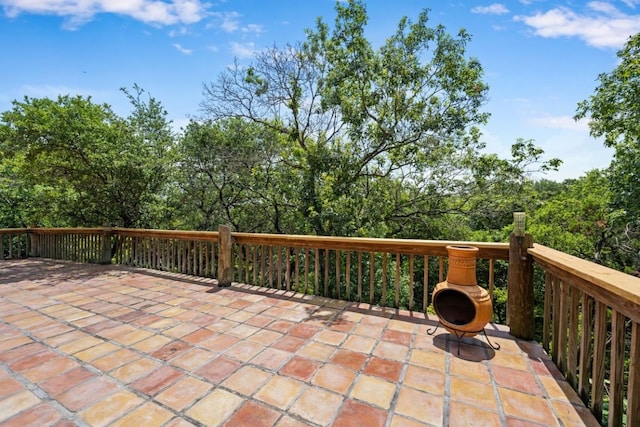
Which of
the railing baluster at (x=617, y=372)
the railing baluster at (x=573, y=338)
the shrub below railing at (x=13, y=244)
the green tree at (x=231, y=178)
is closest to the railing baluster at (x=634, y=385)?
the railing baluster at (x=617, y=372)

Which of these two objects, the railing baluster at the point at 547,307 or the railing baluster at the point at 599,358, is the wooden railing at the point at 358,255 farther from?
the railing baluster at the point at 599,358

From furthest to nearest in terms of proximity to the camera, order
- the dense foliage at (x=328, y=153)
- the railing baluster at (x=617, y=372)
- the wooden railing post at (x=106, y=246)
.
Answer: the dense foliage at (x=328, y=153) < the wooden railing post at (x=106, y=246) < the railing baluster at (x=617, y=372)

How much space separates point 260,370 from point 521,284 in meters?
2.26

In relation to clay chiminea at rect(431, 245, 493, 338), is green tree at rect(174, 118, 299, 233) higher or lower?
higher

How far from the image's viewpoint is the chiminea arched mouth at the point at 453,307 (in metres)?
2.36

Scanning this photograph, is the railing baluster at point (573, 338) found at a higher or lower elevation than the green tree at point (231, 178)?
lower

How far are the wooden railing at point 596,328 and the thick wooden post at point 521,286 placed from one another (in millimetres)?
140

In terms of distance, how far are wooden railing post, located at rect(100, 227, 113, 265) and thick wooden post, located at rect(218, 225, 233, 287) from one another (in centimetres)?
319

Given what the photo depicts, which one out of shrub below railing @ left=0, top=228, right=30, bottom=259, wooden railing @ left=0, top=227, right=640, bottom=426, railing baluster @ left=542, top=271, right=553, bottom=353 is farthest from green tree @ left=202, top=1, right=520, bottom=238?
shrub below railing @ left=0, top=228, right=30, bottom=259

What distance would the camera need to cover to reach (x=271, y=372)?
1.95 m

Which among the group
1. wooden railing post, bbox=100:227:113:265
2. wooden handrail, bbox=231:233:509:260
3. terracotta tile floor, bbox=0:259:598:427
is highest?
wooden handrail, bbox=231:233:509:260

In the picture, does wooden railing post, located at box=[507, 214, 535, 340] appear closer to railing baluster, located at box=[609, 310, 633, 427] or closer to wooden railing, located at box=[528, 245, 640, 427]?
wooden railing, located at box=[528, 245, 640, 427]

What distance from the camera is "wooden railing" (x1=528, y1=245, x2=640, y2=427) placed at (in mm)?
1214

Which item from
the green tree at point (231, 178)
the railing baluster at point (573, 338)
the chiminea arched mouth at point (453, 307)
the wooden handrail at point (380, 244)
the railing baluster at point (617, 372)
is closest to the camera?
the railing baluster at point (617, 372)
